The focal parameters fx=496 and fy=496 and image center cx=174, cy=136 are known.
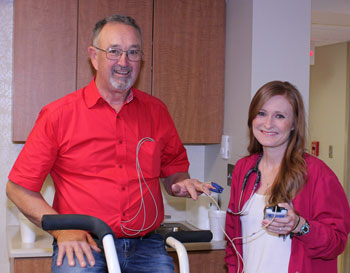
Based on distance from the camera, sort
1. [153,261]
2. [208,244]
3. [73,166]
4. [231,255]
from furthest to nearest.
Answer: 1. [208,244]
2. [231,255]
3. [73,166]
4. [153,261]

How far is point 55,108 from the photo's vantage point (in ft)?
6.72

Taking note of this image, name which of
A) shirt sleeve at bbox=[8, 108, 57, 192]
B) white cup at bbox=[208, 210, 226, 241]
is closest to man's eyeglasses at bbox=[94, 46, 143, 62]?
shirt sleeve at bbox=[8, 108, 57, 192]

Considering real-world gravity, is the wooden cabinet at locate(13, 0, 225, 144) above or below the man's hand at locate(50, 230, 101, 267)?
above

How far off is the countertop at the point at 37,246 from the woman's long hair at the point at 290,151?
29.3 inches

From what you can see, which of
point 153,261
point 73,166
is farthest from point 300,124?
point 73,166

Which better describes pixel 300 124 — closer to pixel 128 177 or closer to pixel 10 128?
pixel 128 177

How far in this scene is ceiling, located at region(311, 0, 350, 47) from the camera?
3.38 meters

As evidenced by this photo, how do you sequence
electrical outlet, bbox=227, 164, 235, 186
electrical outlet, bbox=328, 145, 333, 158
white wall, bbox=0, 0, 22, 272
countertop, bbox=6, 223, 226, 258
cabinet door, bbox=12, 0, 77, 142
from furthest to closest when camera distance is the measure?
electrical outlet, bbox=328, 145, 333, 158, white wall, bbox=0, 0, 22, 272, electrical outlet, bbox=227, 164, 235, 186, cabinet door, bbox=12, 0, 77, 142, countertop, bbox=6, 223, 226, 258

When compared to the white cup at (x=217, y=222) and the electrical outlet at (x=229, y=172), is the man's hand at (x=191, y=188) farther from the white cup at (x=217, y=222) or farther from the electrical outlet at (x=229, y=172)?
the electrical outlet at (x=229, y=172)

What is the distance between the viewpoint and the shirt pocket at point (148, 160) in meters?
2.12

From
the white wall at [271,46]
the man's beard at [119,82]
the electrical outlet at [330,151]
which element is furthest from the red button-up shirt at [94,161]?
the electrical outlet at [330,151]

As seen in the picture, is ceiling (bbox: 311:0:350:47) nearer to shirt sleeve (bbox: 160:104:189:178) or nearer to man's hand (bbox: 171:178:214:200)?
shirt sleeve (bbox: 160:104:189:178)

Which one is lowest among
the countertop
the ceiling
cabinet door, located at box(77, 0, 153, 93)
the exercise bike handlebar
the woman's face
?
the countertop

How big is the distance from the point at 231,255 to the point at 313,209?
0.48 meters
